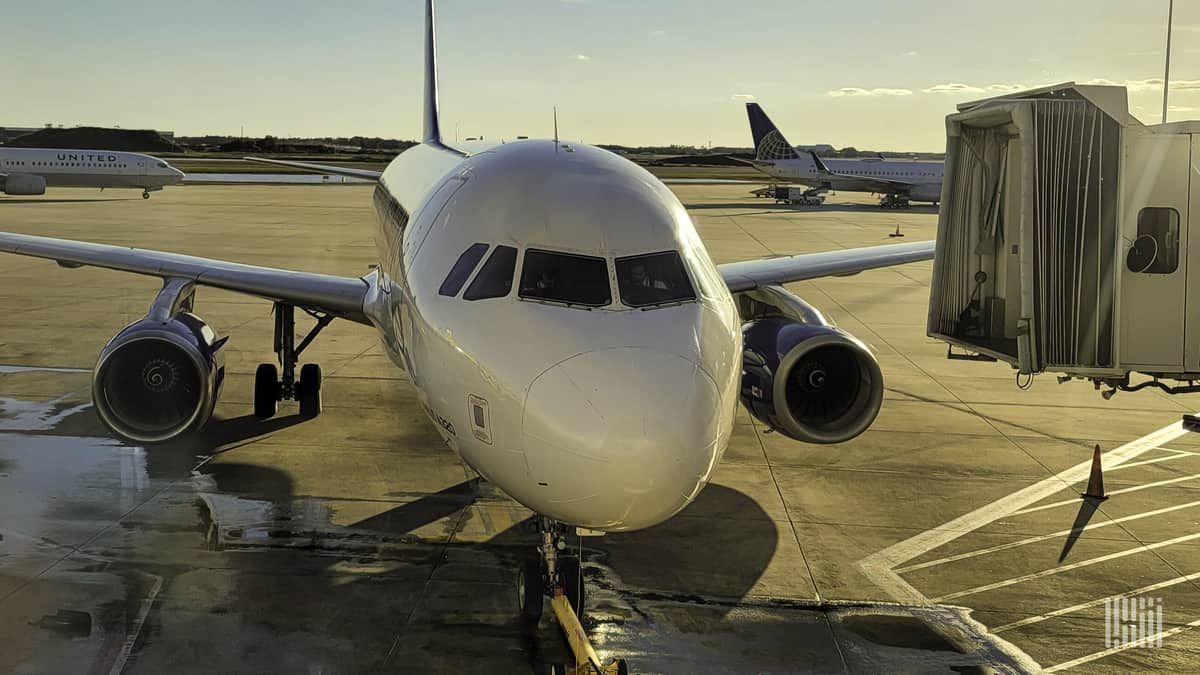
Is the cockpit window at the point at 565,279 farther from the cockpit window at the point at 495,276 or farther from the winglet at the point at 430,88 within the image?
the winglet at the point at 430,88

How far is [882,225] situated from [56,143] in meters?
102

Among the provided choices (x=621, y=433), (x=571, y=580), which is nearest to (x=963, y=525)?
(x=571, y=580)

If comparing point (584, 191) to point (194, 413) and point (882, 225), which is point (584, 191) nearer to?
point (194, 413)

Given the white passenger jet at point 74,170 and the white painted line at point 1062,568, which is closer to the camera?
the white painted line at point 1062,568

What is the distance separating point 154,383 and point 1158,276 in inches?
426

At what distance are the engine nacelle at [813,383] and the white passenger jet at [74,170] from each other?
56.9 m

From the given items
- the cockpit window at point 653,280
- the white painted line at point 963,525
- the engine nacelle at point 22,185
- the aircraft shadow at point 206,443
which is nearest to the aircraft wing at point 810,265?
the white painted line at point 963,525

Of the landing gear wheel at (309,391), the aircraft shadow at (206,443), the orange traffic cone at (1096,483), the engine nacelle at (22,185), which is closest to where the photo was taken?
the orange traffic cone at (1096,483)

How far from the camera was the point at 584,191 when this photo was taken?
8188mm

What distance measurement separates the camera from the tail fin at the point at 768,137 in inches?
3027

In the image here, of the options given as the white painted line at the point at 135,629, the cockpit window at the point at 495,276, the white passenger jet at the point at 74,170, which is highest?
the white passenger jet at the point at 74,170

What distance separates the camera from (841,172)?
7594 cm

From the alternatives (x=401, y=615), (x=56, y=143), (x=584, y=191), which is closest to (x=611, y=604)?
(x=401, y=615)

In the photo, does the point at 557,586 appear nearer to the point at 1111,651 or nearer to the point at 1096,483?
the point at 1111,651
